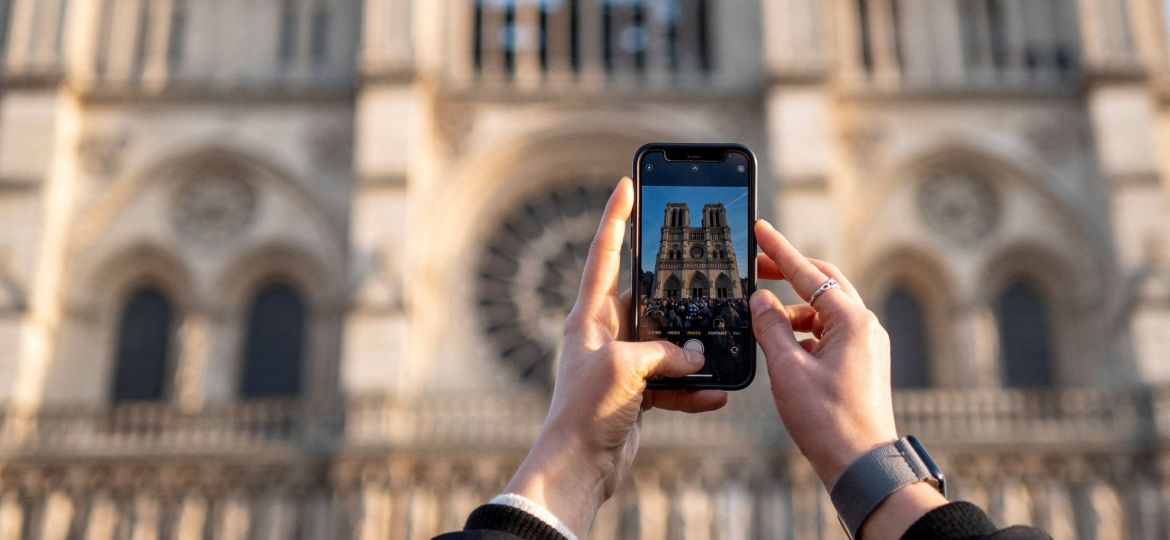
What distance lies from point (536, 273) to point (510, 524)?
1728 centimetres

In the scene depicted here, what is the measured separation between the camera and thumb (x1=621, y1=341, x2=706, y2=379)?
2395mm

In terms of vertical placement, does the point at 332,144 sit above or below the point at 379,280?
above

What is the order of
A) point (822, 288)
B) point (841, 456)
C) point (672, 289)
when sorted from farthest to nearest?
point (672, 289), point (822, 288), point (841, 456)

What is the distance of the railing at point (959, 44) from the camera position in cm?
1978

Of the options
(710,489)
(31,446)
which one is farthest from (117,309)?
(710,489)

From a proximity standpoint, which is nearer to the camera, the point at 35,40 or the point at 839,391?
the point at 839,391

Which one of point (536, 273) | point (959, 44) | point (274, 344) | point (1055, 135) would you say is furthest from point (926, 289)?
point (274, 344)

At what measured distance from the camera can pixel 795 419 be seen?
2287 mm

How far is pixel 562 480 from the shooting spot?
2.28 metres

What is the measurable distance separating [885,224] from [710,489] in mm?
5340

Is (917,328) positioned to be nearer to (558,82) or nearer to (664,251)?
(558,82)

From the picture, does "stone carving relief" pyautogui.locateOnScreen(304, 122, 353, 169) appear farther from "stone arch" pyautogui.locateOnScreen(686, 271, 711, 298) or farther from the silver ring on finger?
the silver ring on finger

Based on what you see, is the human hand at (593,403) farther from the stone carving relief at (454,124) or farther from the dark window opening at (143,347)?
the dark window opening at (143,347)

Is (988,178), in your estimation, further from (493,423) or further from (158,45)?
(158,45)
